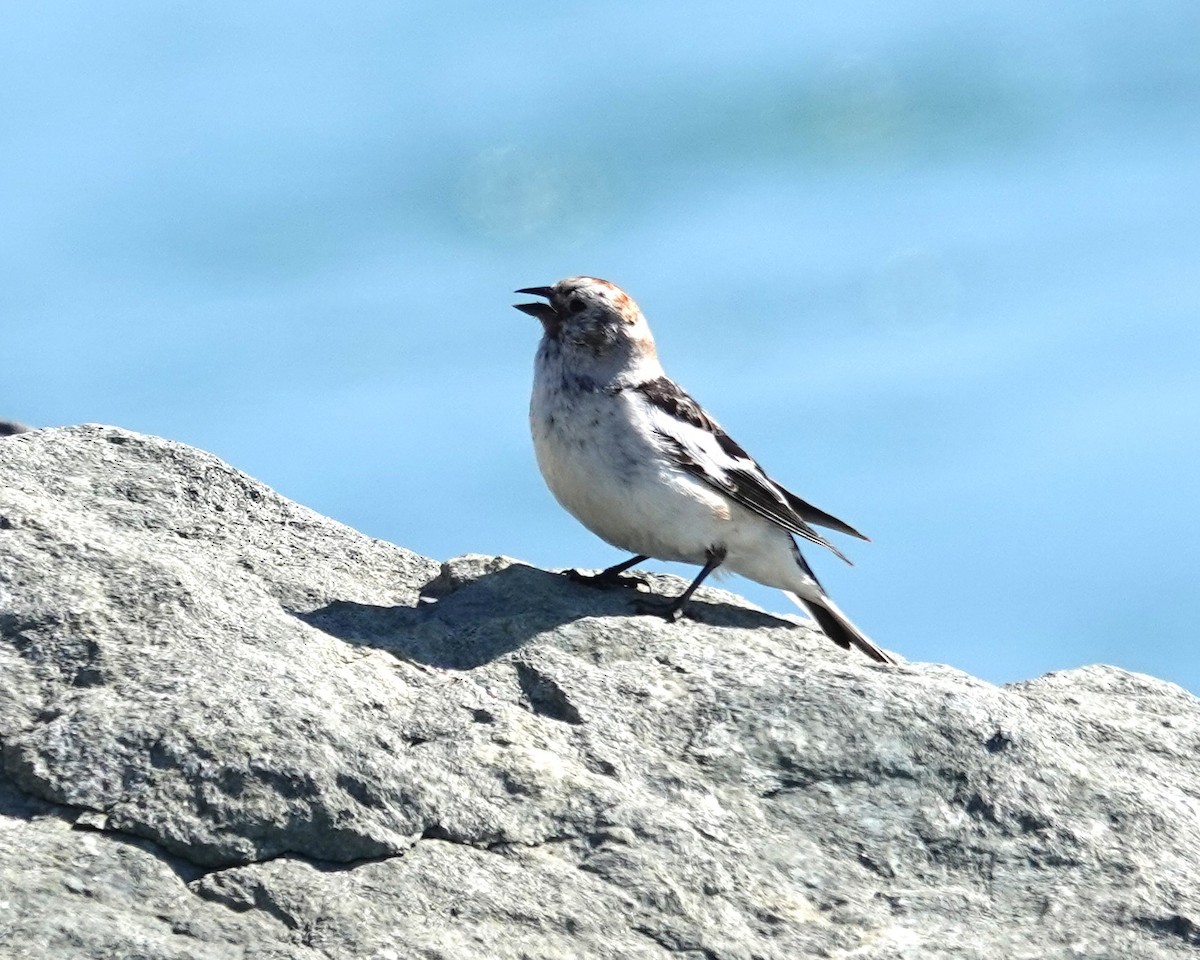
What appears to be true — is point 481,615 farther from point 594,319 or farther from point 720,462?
point 594,319

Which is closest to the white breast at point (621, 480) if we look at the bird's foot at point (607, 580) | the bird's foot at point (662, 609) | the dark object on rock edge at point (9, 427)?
the bird's foot at point (607, 580)

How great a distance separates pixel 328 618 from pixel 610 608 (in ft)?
4.11

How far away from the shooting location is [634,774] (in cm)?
575

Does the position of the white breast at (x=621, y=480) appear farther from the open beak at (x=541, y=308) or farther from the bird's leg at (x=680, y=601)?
the open beak at (x=541, y=308)

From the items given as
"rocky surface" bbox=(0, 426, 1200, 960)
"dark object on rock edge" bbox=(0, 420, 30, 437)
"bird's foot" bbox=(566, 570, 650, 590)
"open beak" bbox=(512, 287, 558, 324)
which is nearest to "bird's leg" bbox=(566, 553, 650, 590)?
"bird's foot" bbox=(566, 570, 650, 590)

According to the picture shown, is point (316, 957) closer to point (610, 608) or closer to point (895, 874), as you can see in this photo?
point (895, 874)

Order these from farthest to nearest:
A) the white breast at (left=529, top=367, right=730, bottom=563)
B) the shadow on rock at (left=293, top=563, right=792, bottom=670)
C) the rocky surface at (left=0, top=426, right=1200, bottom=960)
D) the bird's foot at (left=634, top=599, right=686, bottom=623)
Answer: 1. the white breast at (left=529, top=367, right=730, bottom=563)
2. the bird's foot at (left=634, top=599, right=686, bottom=623)
3. the shadow on rock at (left=293, top=563, right=792, bottom=670)
4. the rocky surface at (left=0, top=426, right=1200, bottom=960)

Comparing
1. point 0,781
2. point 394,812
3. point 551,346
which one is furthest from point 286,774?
point 551,346

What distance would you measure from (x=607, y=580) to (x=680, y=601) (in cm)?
43

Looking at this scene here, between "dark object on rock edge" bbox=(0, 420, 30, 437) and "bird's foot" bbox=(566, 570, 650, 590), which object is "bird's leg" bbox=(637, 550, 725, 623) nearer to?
"bird's foot" bbox=(566, 570, 650, 590)

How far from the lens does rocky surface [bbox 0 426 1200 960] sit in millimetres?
4973

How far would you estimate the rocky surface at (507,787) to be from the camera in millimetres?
4973

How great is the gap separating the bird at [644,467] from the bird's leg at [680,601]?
10 mm

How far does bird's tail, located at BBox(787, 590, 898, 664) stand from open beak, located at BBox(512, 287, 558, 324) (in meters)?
1.84
